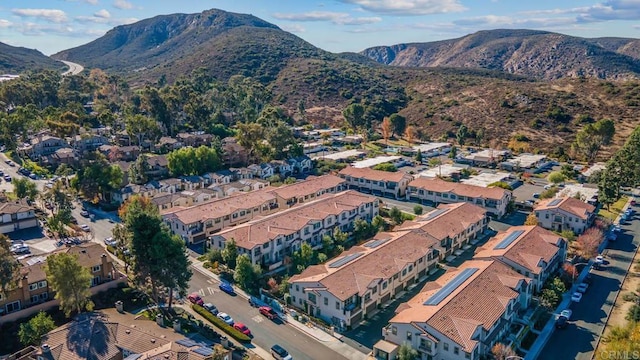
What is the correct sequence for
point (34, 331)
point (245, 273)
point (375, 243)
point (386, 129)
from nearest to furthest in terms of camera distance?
point (34, 331) < point (245, 273) < point (375, 243) < point (386, 129)

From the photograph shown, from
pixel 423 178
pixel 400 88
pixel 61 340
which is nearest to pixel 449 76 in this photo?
pixel 400 88

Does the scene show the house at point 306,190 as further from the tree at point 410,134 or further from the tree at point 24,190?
the tree at point 410,134

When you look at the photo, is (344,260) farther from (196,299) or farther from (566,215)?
(566,215)

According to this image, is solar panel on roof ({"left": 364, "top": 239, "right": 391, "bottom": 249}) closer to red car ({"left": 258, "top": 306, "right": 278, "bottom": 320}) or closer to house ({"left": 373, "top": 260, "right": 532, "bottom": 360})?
house ({"left": 373, "top": 260, "right": 532, "bottom": 360})

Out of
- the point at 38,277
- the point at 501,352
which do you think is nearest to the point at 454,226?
the point at 501,352

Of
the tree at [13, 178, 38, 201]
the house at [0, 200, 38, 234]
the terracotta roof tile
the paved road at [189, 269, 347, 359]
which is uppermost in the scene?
the tree at [13, 178, 38, 201]

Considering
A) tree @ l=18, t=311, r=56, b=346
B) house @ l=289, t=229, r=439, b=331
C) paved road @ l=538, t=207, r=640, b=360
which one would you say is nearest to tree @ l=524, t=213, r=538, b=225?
paved road @ l=538, t=207, r=640, b=360
